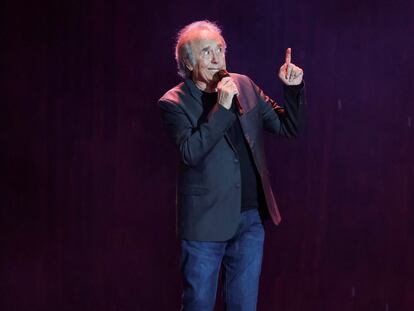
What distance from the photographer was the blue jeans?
7.53 feet

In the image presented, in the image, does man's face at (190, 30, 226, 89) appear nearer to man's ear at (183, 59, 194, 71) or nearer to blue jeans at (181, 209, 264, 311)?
man's ear at (183, 59, 194, 71)

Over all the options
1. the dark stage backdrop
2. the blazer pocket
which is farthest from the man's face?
the dark stage backdrop

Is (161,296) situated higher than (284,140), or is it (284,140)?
(284,140)

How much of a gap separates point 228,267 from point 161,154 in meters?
0.95

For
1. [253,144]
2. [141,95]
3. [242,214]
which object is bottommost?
[242,214]

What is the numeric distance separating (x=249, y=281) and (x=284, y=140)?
950mm

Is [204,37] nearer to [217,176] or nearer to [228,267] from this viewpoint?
[217,176]

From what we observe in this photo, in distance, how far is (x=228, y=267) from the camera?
94.8 inches

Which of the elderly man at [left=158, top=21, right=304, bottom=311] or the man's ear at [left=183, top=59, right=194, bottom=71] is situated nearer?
the elderly man at [left=158, top=21, right=304, bottom=311]

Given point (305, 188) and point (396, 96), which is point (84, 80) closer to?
point (305, 188)

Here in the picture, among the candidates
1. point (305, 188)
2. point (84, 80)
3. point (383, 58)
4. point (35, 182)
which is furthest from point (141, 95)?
point (383, 58)

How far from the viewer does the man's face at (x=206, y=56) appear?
2324 millimetres

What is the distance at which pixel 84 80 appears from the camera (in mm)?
3203

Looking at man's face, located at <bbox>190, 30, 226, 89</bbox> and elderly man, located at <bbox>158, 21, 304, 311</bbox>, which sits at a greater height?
man's face, located at <bbox>190, 30, 226, 89</bbox>
